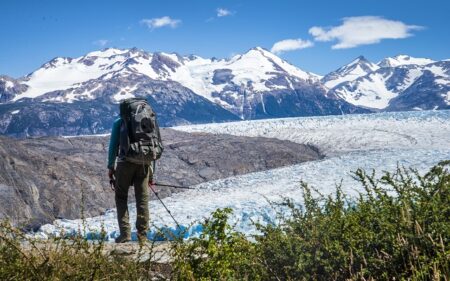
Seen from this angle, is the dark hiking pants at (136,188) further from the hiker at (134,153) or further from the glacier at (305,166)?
the glacier at (305,166)

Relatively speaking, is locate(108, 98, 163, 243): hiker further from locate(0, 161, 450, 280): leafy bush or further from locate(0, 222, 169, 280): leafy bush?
locate(0, 222, 169, 280): leafy bush

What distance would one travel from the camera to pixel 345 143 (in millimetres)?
31484

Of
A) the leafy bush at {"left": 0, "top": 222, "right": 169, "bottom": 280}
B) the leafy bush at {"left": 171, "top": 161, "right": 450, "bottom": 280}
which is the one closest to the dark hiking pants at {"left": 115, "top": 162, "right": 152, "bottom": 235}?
the leafy bush at {"left": 171, "top": 161, "right": 450, "bottom": 280}

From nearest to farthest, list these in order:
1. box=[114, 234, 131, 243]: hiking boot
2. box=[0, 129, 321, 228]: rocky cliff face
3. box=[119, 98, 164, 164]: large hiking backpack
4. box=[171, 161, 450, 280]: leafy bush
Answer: box=[171, 161, 450, 280]: leafy bush → box=[119, 98, 164, 164]: large hiking backpack → box=[114, 234, 131, 243]: hiking boot → box=[0, 129, 321, 228]: rocky cliff face

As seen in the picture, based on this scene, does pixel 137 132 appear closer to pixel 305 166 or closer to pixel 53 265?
pixel 53 265

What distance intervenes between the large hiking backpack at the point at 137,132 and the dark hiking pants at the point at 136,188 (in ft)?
0.80

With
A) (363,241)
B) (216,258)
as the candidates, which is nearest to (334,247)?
(363,241)

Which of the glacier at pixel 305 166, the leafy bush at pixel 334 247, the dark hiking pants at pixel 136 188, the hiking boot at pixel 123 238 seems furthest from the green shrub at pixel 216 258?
the hiking boot at pixel 123 238

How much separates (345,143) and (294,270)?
93.9 ft

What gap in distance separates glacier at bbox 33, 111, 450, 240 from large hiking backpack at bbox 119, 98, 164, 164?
2.90 ft

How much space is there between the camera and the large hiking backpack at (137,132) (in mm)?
6250

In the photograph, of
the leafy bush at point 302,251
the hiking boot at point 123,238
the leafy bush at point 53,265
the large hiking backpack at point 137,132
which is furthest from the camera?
the hiking boot at point 123,238

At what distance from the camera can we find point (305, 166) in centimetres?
2208

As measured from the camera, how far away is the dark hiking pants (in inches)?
257
